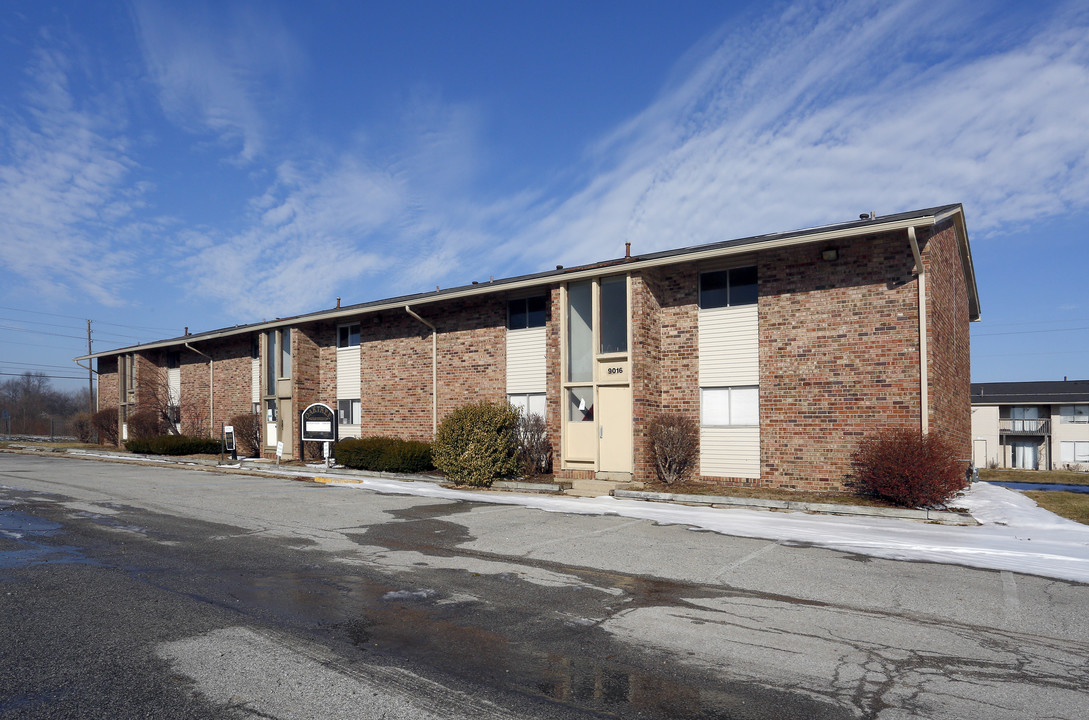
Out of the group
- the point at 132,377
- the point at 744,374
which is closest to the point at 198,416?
the point at 132,377

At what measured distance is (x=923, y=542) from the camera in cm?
945

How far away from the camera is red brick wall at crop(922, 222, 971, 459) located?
13398 mm

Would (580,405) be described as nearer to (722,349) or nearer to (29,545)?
(722,349)

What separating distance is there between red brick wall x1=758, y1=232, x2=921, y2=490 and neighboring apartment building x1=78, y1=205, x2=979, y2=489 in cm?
3

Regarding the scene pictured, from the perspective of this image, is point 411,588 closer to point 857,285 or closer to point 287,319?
point 857,285

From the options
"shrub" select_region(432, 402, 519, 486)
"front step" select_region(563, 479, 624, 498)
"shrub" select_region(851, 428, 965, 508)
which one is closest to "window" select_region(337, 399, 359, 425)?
"shrub" select_region(432, 402, 519, 486)

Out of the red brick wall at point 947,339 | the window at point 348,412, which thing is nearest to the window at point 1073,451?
the red brick wall at point 947,339

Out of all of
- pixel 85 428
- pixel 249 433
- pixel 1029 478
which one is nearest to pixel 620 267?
pixel 249 433

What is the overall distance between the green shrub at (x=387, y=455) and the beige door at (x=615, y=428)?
570 cm

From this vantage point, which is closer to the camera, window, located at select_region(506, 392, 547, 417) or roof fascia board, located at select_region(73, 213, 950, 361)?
roof fascia board, located at select_region(73, 213, 950, 361)

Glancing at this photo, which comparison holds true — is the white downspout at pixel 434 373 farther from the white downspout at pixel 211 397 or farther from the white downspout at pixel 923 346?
the white downspout at pixel 211 397

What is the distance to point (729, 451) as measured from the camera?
51.6 feet

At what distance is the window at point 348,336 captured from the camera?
80.5 feet

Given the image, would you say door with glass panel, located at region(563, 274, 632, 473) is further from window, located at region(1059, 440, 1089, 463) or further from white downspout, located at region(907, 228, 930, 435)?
window, located at region(1059, 440, 1089, 463)
